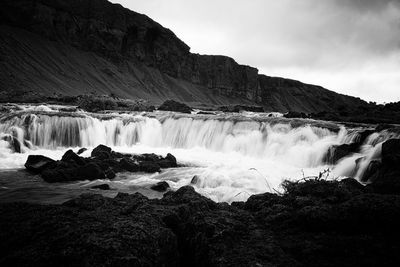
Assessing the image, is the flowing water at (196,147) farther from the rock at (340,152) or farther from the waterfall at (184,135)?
the rock at (340,152)

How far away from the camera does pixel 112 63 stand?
333ft

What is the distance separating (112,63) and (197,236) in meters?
105

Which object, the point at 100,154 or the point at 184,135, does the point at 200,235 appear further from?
the point at 184,135

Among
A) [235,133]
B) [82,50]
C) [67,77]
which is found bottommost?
Result: [235,133]

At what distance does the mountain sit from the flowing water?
26.0 metres

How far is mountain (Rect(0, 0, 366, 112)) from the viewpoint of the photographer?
6875 cm

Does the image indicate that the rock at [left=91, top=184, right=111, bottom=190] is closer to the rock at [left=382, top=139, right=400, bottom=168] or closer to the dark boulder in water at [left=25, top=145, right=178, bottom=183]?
the dark boulder in water at [left=25, top=145, right=178, bottom=183]

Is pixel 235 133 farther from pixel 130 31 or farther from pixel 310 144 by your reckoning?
pixel 130 31

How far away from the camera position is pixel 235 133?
79.1 ft

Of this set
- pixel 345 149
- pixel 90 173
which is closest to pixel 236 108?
pixel 345 149

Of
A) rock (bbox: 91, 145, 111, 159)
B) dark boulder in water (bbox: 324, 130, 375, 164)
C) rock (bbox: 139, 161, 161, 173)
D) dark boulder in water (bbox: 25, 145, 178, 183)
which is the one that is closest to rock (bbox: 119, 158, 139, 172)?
dark boulder in water (bbox: 25, 145, 178, 183)

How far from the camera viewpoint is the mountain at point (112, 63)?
68750mm

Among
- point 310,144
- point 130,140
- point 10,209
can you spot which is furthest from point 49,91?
point 10,209

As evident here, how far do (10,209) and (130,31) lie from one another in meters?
118
